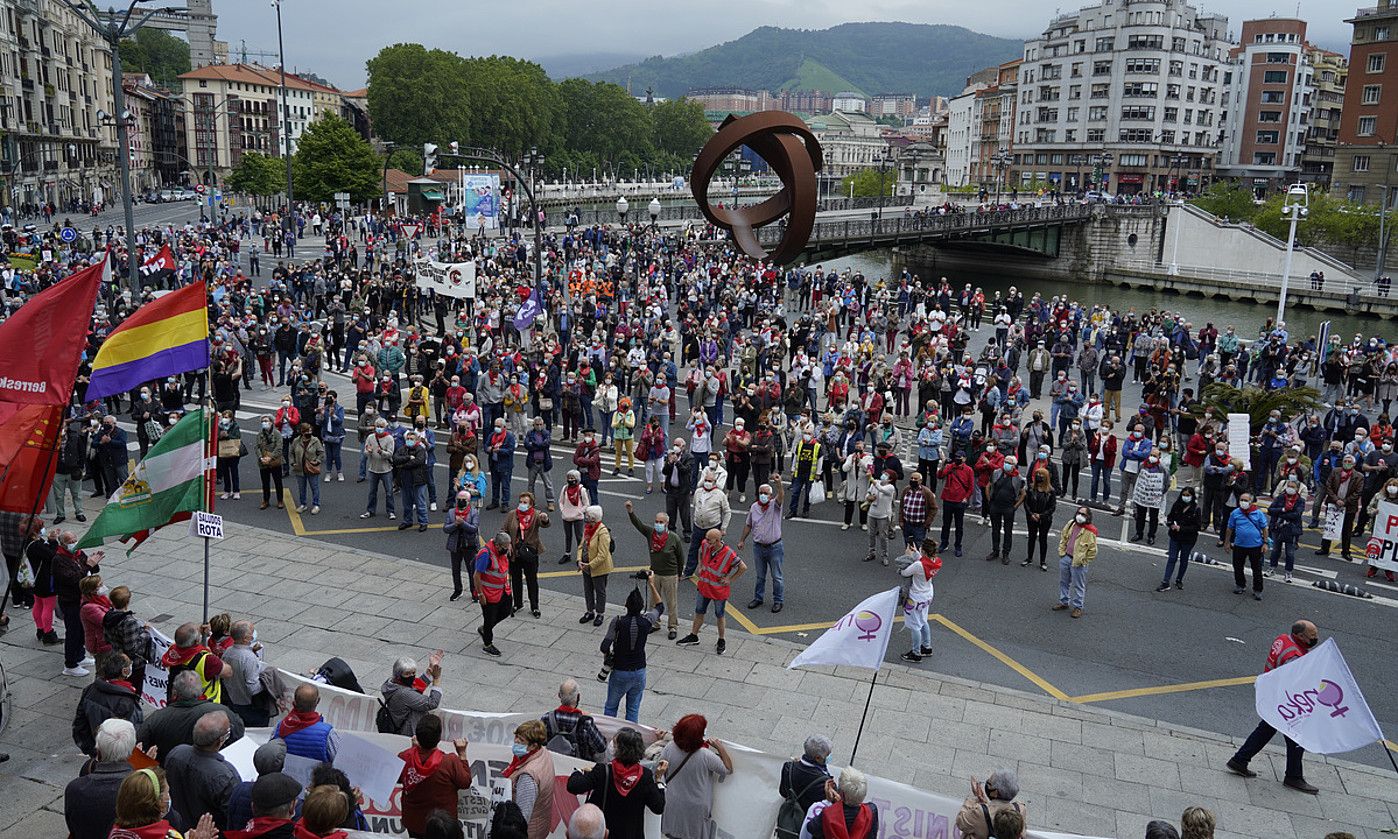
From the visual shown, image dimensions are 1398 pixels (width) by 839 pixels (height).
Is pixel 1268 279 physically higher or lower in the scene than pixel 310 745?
higher

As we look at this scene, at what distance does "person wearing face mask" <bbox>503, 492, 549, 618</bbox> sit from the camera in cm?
1276

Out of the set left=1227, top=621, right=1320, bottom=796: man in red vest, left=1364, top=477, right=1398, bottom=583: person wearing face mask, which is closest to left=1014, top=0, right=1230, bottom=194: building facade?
left=1364, top=477, right=1398, bottom=583: person wearing face mask

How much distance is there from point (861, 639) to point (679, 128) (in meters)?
157

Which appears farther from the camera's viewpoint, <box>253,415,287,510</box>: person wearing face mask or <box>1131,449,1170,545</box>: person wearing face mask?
<box>253,415,287,510</box>: person wearing face mask

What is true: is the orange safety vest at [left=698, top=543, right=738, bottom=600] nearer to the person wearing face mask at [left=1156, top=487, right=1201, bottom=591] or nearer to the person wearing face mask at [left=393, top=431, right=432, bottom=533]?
the person wearing face mask at [left=393, top=431, right=432, bottom=533]

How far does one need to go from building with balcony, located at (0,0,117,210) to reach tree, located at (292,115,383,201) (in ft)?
44.9

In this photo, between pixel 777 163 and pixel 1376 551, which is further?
pixel 777 163

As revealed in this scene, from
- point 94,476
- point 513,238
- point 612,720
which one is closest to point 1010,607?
point 612,720

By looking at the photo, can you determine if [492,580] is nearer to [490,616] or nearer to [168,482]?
[490,616]

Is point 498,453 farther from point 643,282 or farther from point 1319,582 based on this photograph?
point 643,282

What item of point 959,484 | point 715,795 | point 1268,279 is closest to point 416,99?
point 1268,279

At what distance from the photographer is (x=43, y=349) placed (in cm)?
932

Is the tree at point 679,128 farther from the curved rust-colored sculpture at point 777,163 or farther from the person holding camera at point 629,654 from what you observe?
the person holding camera at point 629,654

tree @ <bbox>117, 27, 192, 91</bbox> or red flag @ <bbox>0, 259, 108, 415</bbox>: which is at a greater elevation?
tree @ <bbox>117, 27, 192, 91</bbox>
